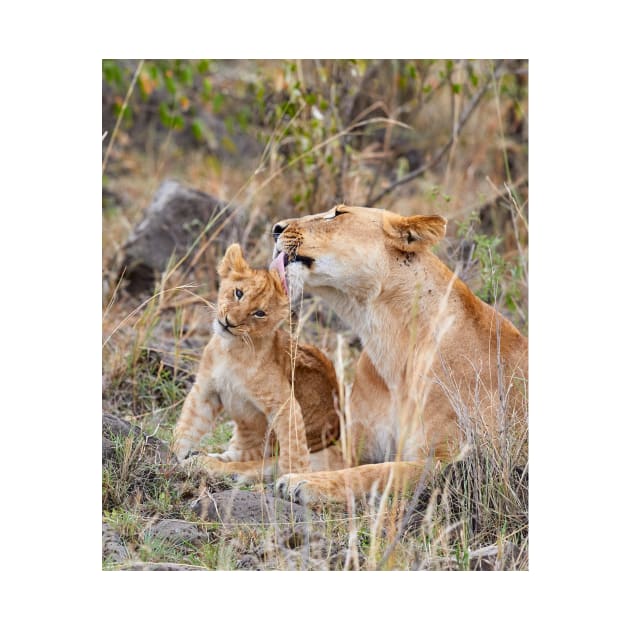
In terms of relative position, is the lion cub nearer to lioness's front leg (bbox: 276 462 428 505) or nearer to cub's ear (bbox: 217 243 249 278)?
cub's ear (bbox: 217 243 249 278)

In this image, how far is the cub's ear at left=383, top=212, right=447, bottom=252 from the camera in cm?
383

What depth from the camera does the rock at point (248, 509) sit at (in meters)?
3.59

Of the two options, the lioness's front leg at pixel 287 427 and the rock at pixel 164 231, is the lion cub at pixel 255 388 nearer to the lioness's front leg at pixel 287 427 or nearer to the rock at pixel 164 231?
the lioness's front leg at pixel 287 427

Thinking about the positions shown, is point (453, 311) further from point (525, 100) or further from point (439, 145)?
point (439, 145)

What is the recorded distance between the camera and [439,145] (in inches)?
311

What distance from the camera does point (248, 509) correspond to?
143 inches

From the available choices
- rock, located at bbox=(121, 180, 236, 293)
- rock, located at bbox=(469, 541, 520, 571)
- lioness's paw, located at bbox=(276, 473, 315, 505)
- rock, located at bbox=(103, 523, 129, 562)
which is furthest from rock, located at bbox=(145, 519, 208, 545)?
rock, located at bbox=(121, 180, 236, 293)

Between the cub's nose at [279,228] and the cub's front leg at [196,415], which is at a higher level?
the cub's nose at [279,228]

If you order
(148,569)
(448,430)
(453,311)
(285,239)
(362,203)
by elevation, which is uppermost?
(362,203)

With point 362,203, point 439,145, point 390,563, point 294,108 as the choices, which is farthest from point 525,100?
point 390,563

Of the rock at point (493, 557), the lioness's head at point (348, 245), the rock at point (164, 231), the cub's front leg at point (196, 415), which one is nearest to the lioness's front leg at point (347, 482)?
the rock at point (493, 557)

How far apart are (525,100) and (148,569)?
15.7 ft

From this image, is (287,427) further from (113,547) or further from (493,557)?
(493,557)

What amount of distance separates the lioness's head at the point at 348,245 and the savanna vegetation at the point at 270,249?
326mm
